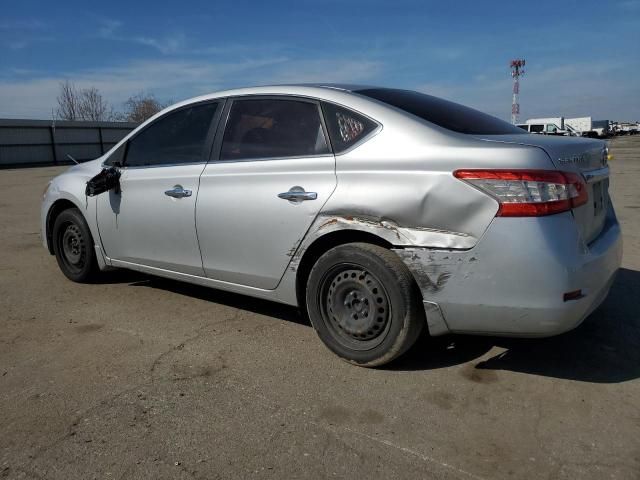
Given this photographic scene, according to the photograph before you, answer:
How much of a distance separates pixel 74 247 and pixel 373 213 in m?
3.29

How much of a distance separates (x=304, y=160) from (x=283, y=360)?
49.5 inches

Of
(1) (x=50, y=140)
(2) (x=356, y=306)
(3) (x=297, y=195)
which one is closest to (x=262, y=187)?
(3) (x=297, y=195)

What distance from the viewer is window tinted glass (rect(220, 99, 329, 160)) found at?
3.50 m

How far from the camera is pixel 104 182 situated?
4.58 meters

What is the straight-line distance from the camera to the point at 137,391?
3037 mm

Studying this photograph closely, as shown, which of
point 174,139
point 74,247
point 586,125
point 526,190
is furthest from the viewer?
point 586,125

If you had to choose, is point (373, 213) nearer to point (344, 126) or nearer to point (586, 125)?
point (344, 126)

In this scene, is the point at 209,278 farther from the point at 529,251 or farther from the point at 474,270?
the point at 529,251

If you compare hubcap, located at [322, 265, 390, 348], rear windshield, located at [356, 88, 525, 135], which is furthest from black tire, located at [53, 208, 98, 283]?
rear windshield, located at [356, 88, 525, 135]

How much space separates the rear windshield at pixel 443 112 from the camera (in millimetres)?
3334

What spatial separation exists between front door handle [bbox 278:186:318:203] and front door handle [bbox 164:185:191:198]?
89 centimetres

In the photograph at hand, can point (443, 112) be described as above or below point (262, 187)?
above

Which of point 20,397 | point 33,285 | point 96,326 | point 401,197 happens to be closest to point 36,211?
point 33,285

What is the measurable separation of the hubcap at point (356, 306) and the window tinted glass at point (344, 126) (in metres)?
0.75
